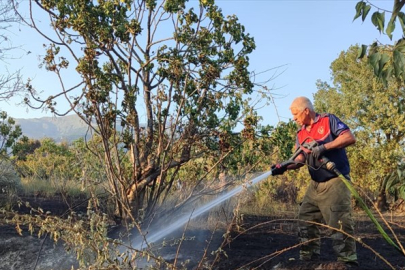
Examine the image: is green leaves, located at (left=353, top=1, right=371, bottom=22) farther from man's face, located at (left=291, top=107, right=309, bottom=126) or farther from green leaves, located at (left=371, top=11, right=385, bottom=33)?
man's face, located at (left=291, top=107, right=309, bottom=126)

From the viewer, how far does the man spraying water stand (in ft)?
13.4

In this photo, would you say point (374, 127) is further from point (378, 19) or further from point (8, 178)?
point (378, 19)

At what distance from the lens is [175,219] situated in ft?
21.3

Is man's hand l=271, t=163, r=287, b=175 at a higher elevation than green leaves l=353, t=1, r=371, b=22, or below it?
below

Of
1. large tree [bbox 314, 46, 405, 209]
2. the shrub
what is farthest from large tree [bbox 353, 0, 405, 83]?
large tree [bbox 314, 46, 405, 209]

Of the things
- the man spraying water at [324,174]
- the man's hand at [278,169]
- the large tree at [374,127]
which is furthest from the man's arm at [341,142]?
the large tree at [374,127]

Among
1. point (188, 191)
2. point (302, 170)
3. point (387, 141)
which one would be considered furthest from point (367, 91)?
point (188, 191)

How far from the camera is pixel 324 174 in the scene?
423 cm

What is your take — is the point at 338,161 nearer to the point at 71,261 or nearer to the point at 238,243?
the point at 238,243

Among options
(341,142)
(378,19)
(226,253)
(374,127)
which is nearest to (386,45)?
(378,19)

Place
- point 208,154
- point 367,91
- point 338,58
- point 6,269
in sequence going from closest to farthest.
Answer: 1. point 6,269
2. point 208,154
3. point 367,91
4. point 338,58

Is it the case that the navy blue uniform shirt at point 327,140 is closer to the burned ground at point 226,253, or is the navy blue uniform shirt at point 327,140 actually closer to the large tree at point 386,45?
the burned ground at point 226,253

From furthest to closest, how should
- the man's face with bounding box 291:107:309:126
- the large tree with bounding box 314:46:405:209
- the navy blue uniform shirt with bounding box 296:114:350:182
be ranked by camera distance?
the large tree with bounding box 314:46:405:209 → the man's face with bounding box 291:107:309:126 → the navy blue uniform shirt with bounding box 296:114:350:182

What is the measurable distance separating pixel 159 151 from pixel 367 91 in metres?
13.7
